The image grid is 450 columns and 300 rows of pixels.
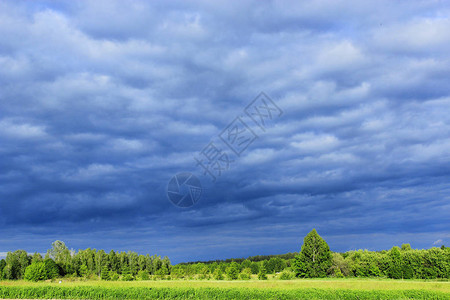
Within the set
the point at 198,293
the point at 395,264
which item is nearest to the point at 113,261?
the point at 395,264

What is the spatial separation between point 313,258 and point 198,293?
46733 mm

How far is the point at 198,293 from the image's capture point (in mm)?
45406

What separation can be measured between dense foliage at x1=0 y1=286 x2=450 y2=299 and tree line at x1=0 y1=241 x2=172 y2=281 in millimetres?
50777

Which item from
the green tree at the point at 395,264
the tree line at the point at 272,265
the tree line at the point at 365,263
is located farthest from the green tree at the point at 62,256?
the green tree at the point at 395,264

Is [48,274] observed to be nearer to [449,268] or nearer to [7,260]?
[7,260]

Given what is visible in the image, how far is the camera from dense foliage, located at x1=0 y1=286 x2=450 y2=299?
141 feet

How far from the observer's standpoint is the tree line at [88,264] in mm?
107125

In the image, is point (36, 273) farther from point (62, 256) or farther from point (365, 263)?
point (365, 263)

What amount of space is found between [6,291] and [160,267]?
78.6 metres

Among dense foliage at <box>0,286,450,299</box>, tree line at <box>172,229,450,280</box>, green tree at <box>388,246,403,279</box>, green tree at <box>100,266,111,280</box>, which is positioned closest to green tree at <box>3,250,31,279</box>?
green tree at <box>100,266,111,280</box>

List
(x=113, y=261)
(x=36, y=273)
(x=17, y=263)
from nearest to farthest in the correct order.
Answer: (x=36, y=273) → (x=17, y=263) → (x=113, y=261)

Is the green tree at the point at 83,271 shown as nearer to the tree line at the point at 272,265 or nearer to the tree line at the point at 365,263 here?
the tree line at the point at 272,265

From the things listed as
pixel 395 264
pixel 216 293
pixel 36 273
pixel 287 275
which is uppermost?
pixel 36 273

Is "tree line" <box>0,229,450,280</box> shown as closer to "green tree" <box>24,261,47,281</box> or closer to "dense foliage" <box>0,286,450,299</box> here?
"green tree" <box>24,261,47,281</box>
